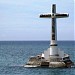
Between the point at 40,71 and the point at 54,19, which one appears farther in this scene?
the point at 54,19

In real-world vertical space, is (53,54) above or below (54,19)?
below

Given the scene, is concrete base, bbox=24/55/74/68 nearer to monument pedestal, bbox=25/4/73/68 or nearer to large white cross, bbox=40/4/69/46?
monument pedestal, bbox=25/4/73/68

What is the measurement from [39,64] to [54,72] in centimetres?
A: 538

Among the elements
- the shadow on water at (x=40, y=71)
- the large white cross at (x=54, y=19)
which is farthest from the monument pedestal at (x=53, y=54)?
the shadow on water at (x=40, y=71)

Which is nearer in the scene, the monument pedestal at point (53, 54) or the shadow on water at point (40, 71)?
the shadow on water at point (40, 71)

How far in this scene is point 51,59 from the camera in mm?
66750

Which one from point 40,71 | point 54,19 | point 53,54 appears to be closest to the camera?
point 40,71

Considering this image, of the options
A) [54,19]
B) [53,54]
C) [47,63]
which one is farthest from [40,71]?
[54,19]

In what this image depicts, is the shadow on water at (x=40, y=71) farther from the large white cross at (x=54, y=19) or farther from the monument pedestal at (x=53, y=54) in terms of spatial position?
the large white cross at (x=54, y=19)

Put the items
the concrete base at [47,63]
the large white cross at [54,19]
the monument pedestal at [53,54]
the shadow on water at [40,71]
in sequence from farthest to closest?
the large white cross at [54,19], the monument pedestal at [53,54], the concrete base at [47,63], the shadow on water at [40,71]

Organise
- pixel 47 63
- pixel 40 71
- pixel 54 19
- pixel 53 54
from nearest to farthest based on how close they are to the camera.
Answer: pixel 40 71 → pixel 47 63 → pixel 53 54 → pixel 54 19

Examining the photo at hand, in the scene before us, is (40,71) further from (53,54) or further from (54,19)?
(54,19)

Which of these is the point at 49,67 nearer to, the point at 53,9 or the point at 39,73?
the point at 39,73

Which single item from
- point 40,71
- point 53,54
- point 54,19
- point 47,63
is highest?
point 54,19
